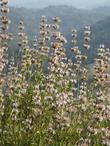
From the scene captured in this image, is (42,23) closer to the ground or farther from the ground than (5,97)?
farther from the ground

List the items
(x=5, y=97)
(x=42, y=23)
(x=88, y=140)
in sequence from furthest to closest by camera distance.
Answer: (x=42, y=23), (x=5, y=97), (x=88, y=140)

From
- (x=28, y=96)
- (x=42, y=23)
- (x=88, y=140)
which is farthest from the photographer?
(x=42, y=23)

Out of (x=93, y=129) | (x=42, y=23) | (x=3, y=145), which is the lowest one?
(x=3, y=145)

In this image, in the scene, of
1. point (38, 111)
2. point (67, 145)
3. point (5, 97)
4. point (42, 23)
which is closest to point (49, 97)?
point (38, 111)

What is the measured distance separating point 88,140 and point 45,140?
0.78 m

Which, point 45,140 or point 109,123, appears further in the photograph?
point 109,123

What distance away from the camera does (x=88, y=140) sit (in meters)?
6.68

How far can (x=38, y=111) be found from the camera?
738 cm

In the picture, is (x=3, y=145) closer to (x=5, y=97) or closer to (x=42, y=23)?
(x=5, y=97)

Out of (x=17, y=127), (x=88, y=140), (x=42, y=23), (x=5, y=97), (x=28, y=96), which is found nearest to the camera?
(x=88, y=140)

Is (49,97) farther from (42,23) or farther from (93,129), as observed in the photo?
(42,23)

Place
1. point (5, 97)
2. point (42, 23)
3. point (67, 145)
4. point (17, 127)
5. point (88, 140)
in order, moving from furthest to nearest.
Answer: point (42, 23), point (5, 97), point (17, 127), point (67, 145), point (88, 140)

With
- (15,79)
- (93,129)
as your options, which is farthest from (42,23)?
(93,129)

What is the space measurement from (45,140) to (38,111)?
1.74 ft
